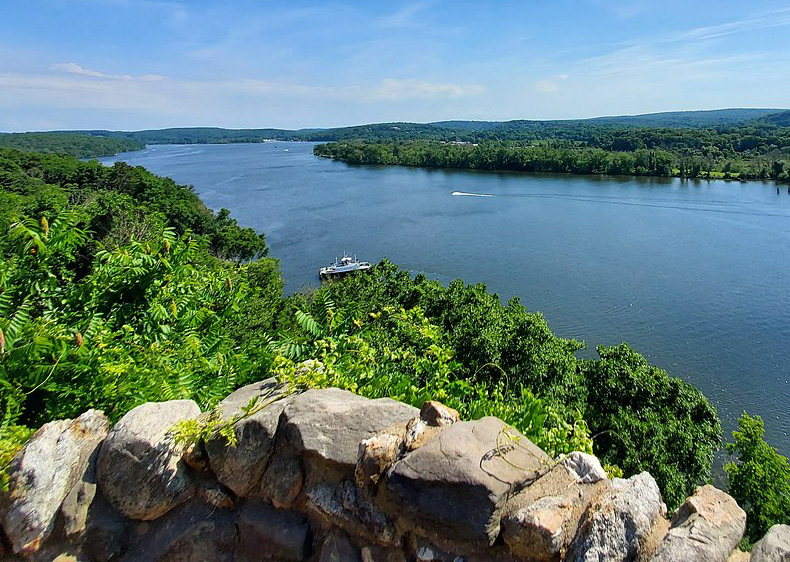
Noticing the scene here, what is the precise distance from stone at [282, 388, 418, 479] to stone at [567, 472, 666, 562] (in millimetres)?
954

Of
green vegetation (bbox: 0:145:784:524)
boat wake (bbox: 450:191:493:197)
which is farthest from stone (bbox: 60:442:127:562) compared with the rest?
boat wake (bbox: 450:191:493:197)

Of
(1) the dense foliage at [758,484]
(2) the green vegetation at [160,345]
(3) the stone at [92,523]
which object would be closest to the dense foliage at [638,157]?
(1) the dense foliage at [758,484]

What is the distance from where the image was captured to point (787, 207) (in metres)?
50.0

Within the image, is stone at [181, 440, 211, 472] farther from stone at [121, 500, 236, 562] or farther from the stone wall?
stone at [121, 500, 236, 562]

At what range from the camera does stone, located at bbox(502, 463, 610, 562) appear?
6.77ft

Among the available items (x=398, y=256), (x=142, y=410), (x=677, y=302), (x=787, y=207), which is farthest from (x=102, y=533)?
(x=787, y=207)

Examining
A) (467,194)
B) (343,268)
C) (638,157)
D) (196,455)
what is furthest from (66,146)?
(196,455)

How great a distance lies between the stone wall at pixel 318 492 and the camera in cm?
213

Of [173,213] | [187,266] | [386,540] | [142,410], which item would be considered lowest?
[173,213]

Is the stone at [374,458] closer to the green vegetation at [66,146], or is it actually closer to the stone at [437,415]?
the stone at [437,415]

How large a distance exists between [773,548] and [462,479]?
1.11 meters

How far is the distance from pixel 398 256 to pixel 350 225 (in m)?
13.0

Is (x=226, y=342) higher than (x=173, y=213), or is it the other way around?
(x=226, y=342)

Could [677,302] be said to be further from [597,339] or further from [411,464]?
[411,464]
